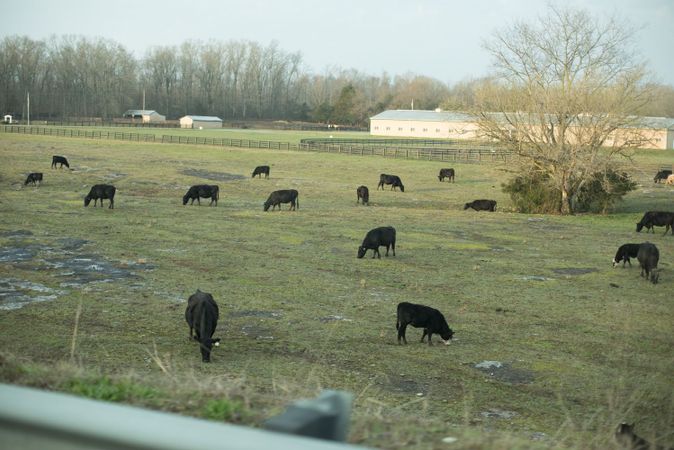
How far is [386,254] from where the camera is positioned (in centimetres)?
2383

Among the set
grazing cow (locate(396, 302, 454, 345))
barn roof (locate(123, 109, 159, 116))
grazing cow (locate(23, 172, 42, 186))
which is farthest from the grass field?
barn roof (locate(123, 109, 159, 116))

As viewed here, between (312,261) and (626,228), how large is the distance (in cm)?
1817

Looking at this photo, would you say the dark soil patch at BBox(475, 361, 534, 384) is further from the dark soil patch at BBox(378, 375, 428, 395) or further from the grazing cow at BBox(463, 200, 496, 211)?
the grazing cow at BBox(463, 200, 496, 211)

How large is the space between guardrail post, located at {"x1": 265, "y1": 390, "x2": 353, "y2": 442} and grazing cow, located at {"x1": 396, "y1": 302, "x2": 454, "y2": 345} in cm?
1183

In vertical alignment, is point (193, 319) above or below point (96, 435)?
below

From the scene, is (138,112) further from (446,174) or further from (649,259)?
(649,259)

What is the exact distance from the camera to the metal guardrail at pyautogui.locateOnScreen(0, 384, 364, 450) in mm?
2139

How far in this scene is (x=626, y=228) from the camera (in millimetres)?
34219

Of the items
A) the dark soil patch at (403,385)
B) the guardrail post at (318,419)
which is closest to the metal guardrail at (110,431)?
the guardrail post at (318,419)

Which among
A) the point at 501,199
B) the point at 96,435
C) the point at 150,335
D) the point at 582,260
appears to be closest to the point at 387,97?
the point at 501,199

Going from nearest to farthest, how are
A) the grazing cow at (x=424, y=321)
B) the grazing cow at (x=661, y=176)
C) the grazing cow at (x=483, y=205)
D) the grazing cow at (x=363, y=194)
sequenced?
1. the grazing cow at (x=424, y=321)
2. the grazing cow at (x=483, y=205)
3. the grazing cow at (x=363, y=194)
4. the grazing cow at (x=661, y=176)

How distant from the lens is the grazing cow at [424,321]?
14477 millimetres

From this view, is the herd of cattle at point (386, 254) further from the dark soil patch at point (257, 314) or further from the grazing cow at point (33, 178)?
the dark soil patch at point (257, 314)

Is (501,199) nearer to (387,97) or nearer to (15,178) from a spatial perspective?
(15,178)
